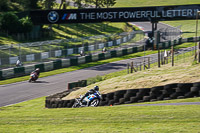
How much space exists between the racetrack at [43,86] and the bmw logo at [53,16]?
14351mm

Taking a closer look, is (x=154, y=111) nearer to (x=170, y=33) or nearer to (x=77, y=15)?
(x=77, y=15)

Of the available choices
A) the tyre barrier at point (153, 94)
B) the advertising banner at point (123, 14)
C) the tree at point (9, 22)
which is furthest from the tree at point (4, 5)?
the tyre barrier at point (153, 94)

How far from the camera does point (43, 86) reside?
89.6 ft

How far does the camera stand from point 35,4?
6234 cm

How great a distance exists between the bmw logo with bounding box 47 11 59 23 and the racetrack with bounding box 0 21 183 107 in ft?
47.1

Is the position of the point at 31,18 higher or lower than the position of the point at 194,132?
higher

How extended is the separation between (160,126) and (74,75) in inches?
1015

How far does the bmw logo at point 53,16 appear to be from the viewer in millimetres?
49156

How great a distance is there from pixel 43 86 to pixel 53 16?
2374 centimetres

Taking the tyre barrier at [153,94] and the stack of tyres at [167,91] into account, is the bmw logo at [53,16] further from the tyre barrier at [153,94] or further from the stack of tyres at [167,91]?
the stack of tyres at [167,91]

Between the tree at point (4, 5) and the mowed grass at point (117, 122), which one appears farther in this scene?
the tree at point (4, 5)

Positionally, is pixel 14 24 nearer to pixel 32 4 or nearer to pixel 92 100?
pixel 32 4

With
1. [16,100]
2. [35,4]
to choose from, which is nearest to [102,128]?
[16,100]

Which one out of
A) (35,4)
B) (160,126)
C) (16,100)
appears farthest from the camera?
(35,4)
